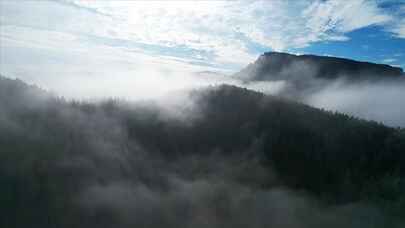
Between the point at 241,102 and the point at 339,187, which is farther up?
the point at 241,102

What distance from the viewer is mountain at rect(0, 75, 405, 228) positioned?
11000 centimetres

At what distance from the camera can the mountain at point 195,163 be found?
11000 cm

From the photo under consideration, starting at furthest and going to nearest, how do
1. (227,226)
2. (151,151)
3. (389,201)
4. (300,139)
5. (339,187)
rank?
(151,151)
(300,139)
(339,187)
(389,201)
(227,226)

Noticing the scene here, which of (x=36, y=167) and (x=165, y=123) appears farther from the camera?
(x=165, y=123)

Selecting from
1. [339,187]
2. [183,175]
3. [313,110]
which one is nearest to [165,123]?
[183,175]

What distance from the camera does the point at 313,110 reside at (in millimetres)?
144500

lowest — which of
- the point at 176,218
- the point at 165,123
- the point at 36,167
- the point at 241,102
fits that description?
the point at 176,218

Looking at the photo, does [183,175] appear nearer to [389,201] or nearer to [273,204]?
[273,204]

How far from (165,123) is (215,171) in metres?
29.1

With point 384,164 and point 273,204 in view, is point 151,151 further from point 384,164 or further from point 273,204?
point 384,164

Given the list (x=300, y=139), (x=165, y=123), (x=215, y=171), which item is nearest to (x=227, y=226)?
(x=215, y=171)

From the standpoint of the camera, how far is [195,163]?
14650 cm

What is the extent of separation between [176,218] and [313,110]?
70.2 meters

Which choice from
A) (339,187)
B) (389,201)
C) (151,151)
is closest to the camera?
(389,201)
